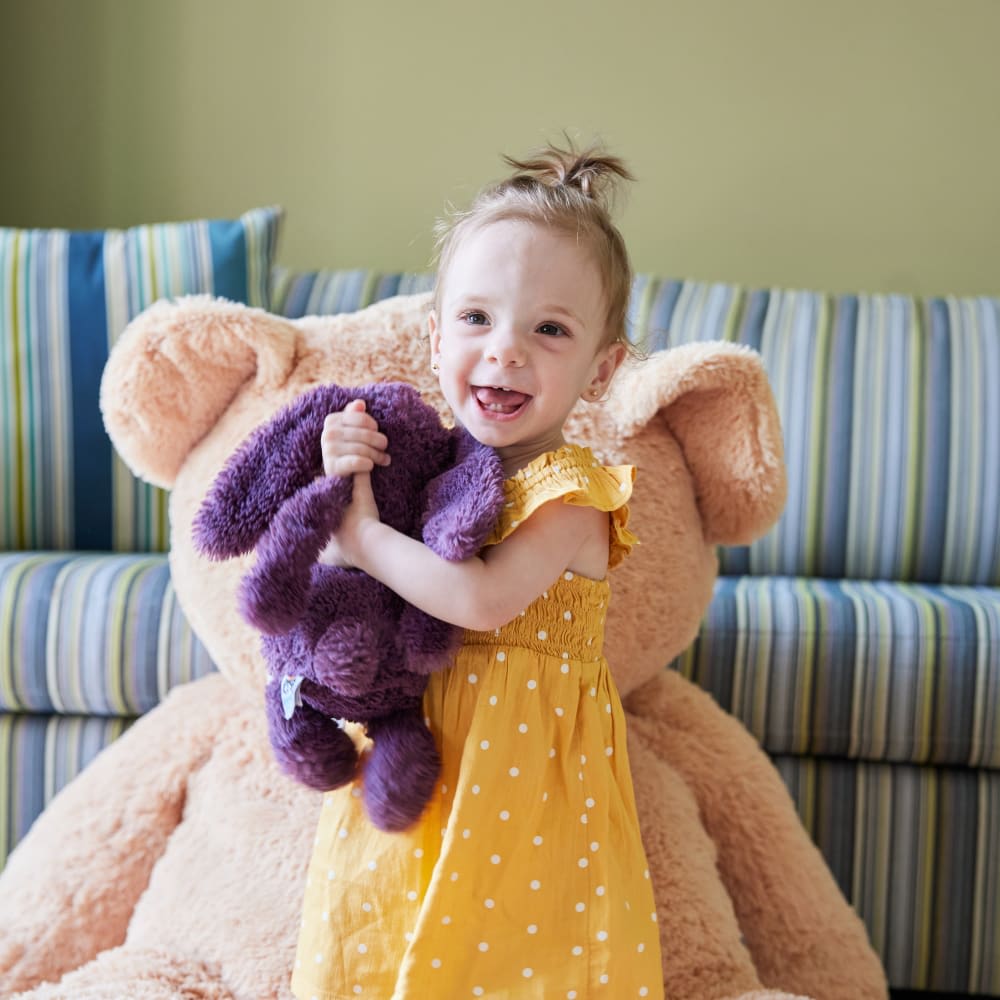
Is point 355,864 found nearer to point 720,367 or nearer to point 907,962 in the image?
point 720,367

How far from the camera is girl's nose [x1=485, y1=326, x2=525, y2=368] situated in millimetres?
764

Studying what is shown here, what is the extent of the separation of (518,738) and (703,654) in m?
0.62

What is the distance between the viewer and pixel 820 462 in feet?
5.53

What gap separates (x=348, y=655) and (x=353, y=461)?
0.13 metres

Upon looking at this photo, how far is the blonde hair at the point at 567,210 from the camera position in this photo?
79 cm

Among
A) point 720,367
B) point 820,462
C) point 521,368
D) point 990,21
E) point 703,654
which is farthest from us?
point 990,21

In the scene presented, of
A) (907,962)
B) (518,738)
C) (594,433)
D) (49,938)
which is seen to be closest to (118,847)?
(49,938)

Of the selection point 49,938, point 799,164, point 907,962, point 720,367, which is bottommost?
point 907,962

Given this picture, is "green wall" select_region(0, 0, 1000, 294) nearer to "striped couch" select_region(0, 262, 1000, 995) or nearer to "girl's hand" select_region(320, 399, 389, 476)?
"striped couch" select_region(0, 262, 1000, 995)

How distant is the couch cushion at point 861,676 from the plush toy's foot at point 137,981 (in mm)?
681

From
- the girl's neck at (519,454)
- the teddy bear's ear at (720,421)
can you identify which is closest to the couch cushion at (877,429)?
the teddy bear's ear at (720,421)

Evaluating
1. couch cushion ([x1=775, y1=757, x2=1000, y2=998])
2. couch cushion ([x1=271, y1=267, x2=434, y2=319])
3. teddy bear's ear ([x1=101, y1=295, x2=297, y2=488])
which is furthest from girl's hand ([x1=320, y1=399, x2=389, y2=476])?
couch cushion ([x1=271, y1=267, x2=434, y2=319])

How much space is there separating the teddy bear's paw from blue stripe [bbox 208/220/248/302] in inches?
40.2

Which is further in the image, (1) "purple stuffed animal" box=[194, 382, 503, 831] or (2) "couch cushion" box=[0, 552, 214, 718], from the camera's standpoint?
(2) "couch cushion" box=[0, 552, 214, 718]
